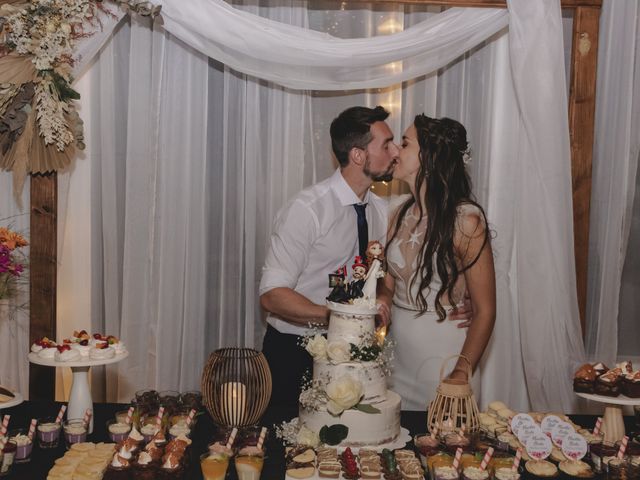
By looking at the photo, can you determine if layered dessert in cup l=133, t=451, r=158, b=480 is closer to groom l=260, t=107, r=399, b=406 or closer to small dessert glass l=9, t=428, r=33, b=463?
small dessert glass l=9, t=428, r=33, b=463

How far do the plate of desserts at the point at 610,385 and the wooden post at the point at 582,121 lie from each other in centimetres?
131

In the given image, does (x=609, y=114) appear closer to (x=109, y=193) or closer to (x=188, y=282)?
(x=188, y=282)

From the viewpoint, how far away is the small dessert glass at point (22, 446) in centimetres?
207

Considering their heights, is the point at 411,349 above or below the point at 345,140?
below

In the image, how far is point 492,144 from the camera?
3553mm

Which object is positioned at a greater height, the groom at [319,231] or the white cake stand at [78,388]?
the groom at [319,231]

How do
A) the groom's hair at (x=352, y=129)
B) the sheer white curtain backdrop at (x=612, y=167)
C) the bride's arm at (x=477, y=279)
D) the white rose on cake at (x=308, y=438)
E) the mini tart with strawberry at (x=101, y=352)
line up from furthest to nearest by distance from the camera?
the sheer white curtain backdrop at (x=612, y=167)
the groom's hair at (x=352, y=129)
the bride's arm at (x=477, y=279)
the mini tart with strawberry at (x=101, y=352)
the white rose on cake at (x=308, y=438)

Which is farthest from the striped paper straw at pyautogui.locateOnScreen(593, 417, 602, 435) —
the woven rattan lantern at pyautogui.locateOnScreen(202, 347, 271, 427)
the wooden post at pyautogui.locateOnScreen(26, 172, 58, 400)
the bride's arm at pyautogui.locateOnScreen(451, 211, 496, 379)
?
the wooden post at pyautogui.locateOnScreen(26, 172, 58, 400)

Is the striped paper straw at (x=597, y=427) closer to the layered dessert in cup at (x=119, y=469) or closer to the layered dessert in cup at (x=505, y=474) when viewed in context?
the layered dessert in cup at (x=505, y=474)

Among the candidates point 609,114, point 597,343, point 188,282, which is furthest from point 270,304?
point 609,114

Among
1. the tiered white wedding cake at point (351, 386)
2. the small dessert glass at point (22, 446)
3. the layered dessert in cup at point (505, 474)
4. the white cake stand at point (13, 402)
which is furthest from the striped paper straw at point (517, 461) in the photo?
the white cake stand at point (13, 402)

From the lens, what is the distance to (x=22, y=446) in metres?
2.07

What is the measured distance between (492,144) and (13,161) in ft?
7.11

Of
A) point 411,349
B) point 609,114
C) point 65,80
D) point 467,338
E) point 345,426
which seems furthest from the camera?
point 609,114
